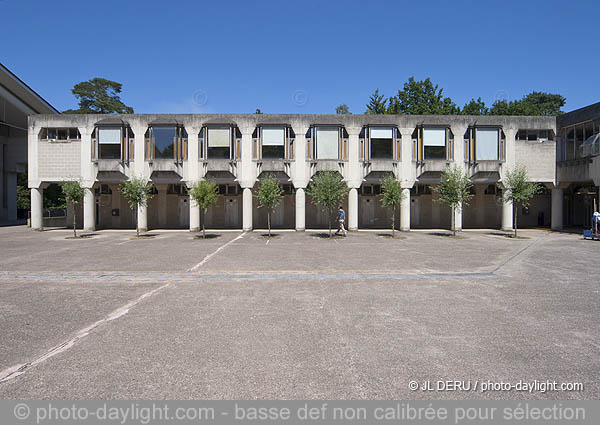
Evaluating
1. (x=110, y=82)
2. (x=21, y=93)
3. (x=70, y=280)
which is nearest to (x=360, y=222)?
(x=70, y=280)

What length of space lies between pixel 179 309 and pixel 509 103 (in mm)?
63187

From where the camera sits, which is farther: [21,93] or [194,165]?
[21,93]

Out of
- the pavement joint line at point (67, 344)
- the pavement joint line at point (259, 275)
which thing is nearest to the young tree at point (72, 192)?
the pavement joint line at point (259, 275)

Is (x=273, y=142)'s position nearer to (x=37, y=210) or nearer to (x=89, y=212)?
(x=89, y=212)

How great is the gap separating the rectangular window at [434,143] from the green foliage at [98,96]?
65.3 meters

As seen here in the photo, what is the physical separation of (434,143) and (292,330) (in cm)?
2778

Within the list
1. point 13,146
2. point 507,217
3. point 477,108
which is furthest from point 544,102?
point 13,146

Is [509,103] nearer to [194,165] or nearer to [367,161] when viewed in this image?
[367,161]

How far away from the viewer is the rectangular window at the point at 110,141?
29469 millimetres

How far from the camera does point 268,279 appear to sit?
11.1 meters

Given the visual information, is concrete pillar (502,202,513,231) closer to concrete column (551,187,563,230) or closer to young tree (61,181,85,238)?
concrete column (551,187,563,230)

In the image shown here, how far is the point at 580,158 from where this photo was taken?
28109mm

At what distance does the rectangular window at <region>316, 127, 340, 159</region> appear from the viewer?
29.7 meters

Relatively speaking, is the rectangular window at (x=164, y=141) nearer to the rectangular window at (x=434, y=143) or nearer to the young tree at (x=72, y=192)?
the young tree at (x=72, y=192)
